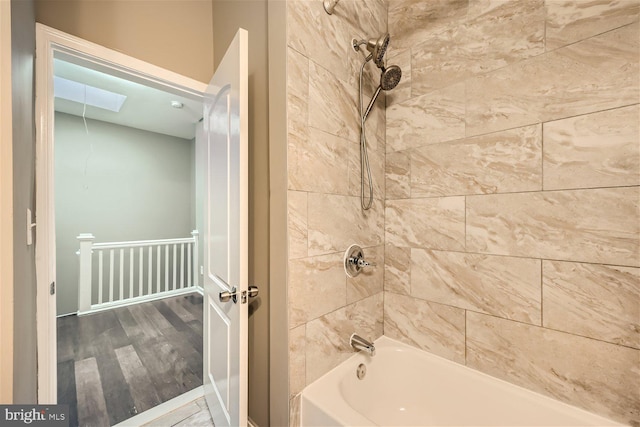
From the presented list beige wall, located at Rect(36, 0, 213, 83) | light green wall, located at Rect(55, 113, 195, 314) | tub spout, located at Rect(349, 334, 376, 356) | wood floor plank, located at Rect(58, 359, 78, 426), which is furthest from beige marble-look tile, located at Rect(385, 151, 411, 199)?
light green wall, located at Rect(55, 113, 195, 314)

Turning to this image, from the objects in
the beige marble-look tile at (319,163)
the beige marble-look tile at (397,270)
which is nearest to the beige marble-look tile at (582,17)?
the beige marble-look tile at (319,163)

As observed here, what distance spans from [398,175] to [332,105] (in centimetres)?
62

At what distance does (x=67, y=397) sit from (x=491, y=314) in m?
2.79

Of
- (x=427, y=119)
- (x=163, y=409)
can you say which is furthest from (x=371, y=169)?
(x=163, y=409)

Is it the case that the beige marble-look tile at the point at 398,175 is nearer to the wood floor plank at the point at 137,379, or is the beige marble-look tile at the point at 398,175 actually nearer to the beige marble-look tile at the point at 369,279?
the beige marble-look tile at the point at 369,279

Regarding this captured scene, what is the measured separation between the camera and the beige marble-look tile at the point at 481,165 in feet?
3.66

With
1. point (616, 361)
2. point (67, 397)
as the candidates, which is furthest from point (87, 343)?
point (616, 361)

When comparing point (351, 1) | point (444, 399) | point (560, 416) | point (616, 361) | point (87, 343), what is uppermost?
point (351, 1)

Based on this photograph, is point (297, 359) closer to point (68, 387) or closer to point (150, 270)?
point (68, 387)

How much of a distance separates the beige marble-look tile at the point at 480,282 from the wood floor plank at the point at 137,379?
195 cm

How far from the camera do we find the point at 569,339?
1037 mm

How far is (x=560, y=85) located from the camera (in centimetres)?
105

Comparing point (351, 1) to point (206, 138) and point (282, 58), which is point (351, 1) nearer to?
point (282, 58)

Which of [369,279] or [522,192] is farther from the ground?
[522,192]
